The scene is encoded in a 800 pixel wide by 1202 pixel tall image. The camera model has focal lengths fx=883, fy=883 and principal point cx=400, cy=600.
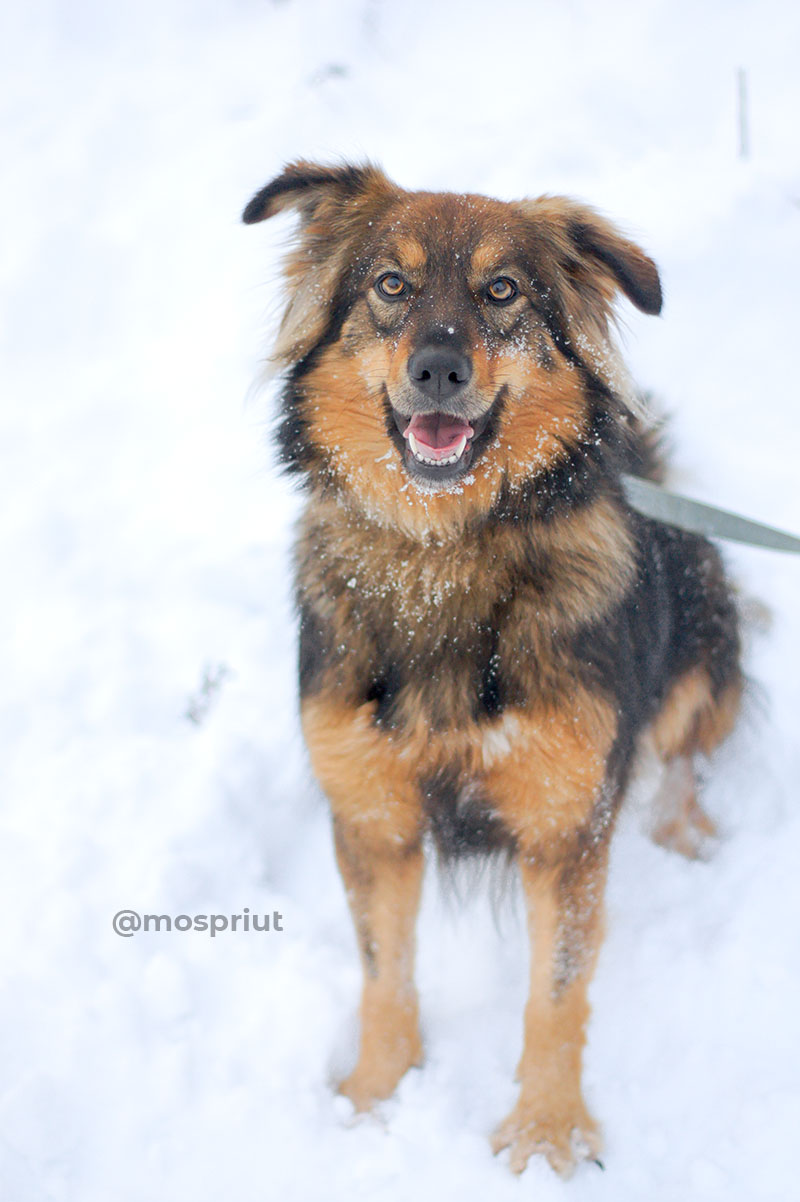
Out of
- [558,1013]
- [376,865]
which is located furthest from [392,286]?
[558,1013]

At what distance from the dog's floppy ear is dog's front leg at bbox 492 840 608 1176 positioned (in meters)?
1.36

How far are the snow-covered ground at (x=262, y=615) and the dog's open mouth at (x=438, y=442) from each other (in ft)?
2.17

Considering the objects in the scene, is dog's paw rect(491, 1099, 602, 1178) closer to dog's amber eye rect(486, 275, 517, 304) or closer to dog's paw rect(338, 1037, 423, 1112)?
dog's paw rect(338, 1037, 423, 1112)

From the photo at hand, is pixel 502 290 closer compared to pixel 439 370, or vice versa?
pixel 439 370

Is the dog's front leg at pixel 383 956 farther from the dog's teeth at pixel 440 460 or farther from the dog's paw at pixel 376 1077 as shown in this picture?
the dog's teeth at pixel 440 460

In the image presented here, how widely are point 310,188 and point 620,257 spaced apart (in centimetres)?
82

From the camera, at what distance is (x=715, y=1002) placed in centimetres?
250

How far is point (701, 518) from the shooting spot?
243 centimetres

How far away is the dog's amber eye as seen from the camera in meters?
2.17

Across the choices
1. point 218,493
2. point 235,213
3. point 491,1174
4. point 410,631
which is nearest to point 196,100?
point 235,213

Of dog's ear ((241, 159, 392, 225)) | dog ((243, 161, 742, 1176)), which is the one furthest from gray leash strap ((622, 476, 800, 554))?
dog's ear ((241, 159, 392, 225))

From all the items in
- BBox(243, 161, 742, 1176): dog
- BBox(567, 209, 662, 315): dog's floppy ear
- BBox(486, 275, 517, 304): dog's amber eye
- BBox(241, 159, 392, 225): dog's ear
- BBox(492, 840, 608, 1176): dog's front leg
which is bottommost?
BBox(492, 840, 608, 1176): dog's front leg

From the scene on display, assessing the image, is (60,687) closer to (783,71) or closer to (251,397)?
(251,397)

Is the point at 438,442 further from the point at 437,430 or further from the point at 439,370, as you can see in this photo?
the point at 439,370
